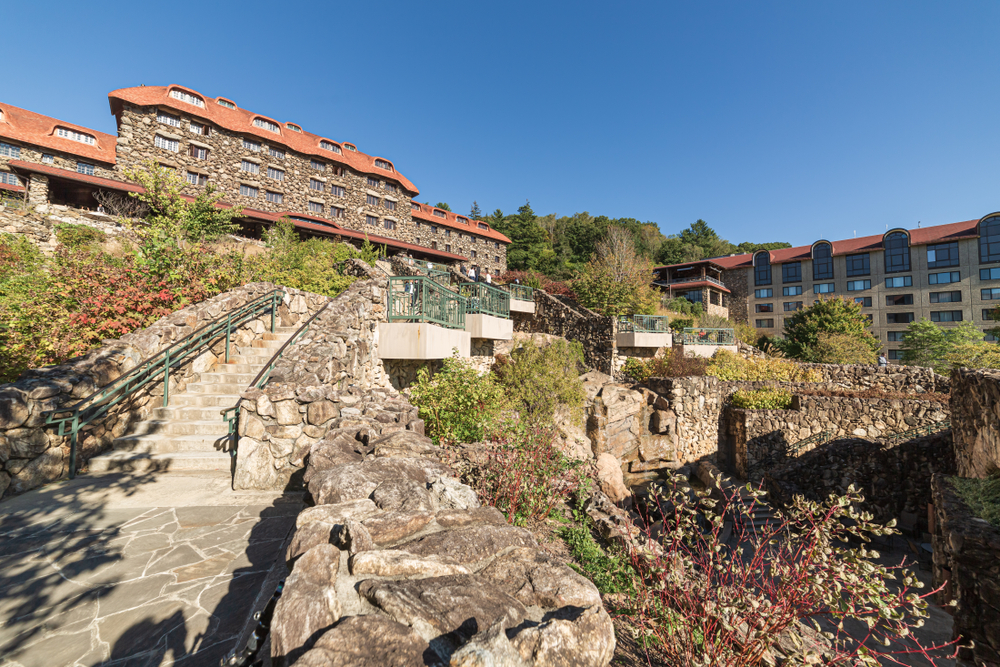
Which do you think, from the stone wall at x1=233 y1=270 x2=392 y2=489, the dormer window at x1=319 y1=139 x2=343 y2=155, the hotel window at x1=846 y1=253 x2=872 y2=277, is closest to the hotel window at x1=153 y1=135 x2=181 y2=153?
the dormer window at x1=319 y1=139 x2=343 y2=155

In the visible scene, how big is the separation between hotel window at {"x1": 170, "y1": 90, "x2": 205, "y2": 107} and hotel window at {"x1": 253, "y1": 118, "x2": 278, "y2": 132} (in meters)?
3.50

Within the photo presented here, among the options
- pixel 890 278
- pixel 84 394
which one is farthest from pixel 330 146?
pixel 890 278

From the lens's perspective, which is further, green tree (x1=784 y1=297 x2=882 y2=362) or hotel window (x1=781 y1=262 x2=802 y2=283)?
hotel window (x1=781 y1=262 x2=802 y2=283)

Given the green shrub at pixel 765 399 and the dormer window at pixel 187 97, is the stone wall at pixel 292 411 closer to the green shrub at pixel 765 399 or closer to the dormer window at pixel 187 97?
the green shrub at pixel 765 399

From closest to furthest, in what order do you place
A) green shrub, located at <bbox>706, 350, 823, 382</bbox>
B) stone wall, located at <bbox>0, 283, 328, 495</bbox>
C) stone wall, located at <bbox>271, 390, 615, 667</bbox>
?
stone wall, located at <bbox>271, 390, 615, 667</bbox> → stone wall, located at <bbox>0, 283, 328, 495</bbox> → green shrub, located at <bbox>706, 350, 823, 382</bbox>

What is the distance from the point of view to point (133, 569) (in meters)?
3.21

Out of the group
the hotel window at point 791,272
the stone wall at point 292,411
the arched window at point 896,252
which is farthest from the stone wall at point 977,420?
the arched window at point 896,252

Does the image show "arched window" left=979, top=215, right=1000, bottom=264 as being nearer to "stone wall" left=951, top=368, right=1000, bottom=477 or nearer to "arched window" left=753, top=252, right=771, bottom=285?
"arched window" left=753, top=252, right=771, bottom=285

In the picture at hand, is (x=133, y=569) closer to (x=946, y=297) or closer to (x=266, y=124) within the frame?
(x=266, y=124)

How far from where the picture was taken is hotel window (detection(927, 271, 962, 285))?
32.6m

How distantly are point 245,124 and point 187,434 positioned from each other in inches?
1285

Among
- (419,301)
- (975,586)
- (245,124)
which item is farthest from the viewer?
(245,124)

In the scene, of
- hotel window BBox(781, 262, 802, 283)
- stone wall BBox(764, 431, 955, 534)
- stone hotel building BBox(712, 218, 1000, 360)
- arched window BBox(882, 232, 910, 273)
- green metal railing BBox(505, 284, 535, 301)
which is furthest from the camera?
hotel window BBox(781, 262, 802, 283)

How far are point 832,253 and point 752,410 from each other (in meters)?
33.1
